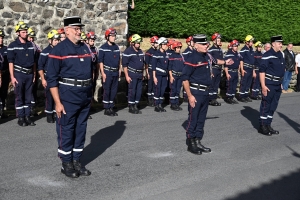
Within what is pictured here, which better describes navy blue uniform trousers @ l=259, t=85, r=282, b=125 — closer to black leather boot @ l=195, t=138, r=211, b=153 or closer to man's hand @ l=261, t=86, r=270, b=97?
man's hand @ l=261, t=86, r=270, b=97

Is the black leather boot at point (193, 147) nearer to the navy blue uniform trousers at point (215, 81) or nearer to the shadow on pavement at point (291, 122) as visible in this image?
the shadow on pavement at point (291, 122)

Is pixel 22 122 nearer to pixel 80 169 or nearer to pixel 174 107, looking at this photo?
pixel 80 169

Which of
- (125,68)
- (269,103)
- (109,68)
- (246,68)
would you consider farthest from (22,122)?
(246,68)

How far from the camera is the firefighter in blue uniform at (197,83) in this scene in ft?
27.6

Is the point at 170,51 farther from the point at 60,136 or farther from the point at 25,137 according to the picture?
the point at 60,136

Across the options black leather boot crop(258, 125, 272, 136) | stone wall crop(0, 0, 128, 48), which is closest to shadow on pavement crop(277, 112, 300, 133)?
black leather boot crop(258, 125, 272, 136)

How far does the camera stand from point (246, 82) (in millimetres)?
15867

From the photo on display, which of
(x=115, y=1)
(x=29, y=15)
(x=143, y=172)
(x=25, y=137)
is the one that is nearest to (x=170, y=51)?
(x=115, y=1)

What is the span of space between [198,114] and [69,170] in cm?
273

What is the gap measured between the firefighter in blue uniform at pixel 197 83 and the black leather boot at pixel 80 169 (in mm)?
2285

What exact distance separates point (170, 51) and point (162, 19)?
4.31m

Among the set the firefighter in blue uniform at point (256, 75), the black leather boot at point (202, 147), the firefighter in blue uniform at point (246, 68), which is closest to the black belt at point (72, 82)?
the black leather boot at point (202, 147)

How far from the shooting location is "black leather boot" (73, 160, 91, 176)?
7.04 m

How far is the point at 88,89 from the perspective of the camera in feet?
22.7
